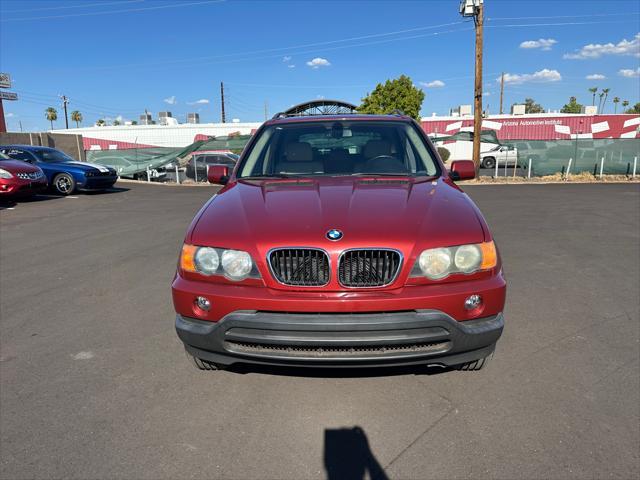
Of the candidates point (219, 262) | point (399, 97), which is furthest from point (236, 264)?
point (399, 97)

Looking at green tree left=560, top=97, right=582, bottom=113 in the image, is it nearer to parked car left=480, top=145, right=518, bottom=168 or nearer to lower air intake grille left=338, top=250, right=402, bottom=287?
parked car left=480, top=145, right=518, bottom=168

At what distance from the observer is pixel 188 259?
8.66ft

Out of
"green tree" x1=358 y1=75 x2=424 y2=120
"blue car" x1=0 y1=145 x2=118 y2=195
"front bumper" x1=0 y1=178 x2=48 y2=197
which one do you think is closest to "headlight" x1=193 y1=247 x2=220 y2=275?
"front bumper" x1=0 y1=178 x2=48 y2=197

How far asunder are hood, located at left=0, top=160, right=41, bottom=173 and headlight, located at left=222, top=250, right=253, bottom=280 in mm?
12160

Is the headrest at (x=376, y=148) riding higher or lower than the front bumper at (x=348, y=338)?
higher

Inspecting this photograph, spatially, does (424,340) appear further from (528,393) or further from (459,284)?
(528,393)

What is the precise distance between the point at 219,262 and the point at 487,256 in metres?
1.48

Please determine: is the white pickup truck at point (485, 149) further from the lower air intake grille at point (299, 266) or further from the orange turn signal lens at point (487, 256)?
the lower air intake grille at point (299, 266)

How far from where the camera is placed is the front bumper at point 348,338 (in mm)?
2309

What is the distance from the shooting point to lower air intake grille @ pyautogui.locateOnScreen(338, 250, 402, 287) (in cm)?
243

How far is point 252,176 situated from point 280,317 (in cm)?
173

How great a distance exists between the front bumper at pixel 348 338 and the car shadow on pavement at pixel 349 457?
1.39 ft

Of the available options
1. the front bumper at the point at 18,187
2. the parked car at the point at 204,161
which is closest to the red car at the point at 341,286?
the front bumper at the point at 18,187

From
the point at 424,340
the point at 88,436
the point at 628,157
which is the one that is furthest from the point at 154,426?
the point at 628,157
